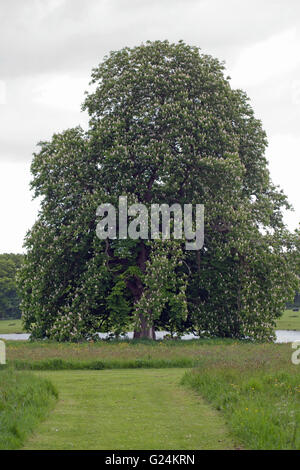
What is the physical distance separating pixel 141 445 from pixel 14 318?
426 feet

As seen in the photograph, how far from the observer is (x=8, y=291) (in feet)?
431

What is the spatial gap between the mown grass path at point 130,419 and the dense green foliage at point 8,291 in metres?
108

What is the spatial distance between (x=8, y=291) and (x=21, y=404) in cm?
12044

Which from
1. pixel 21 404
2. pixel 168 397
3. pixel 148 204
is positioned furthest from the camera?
pixel 148 204

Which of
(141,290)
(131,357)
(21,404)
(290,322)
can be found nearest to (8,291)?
(290,322)

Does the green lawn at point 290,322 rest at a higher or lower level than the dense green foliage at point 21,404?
lower

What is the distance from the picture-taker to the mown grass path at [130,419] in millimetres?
11555

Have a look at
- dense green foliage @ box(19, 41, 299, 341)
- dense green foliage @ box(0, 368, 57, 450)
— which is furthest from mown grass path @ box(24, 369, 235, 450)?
dense green foliage @ box(19, 41, 299, 341)

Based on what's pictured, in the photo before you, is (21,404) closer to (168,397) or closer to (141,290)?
(168,397)

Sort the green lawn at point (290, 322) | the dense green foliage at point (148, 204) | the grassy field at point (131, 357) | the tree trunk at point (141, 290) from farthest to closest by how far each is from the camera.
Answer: the green lawn at point (290, 322)
the tree trunk at point (141, 290)
the dense green foliage at point (148, 204)
the grassy field at point (131, 357)

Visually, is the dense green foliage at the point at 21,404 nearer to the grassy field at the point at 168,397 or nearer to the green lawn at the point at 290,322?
the grassy field at the point at 168,397

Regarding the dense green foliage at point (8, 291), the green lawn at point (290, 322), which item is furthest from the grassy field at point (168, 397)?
the dense green foliage at point (8, 291)

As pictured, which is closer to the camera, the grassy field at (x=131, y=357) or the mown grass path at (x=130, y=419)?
the mown grass path at (x=130, y=419)
